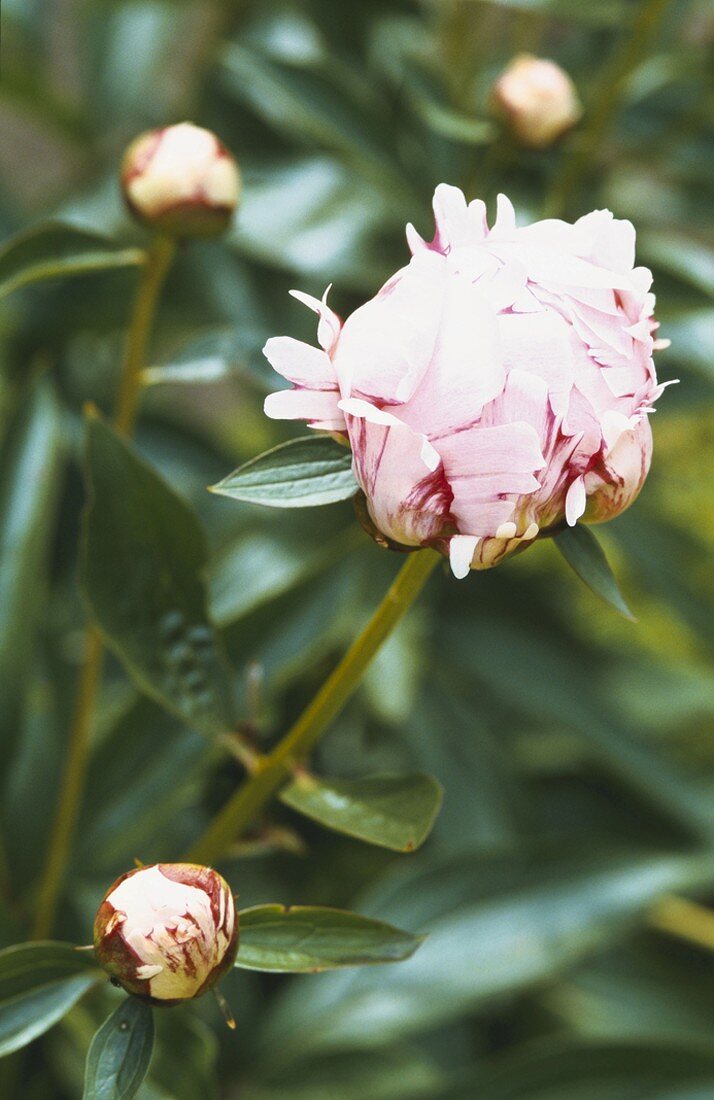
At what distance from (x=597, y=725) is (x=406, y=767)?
119 millimetres

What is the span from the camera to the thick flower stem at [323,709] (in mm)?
324

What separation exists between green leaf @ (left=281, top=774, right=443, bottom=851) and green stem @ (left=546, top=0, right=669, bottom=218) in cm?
38

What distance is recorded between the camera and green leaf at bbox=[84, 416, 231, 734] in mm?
421

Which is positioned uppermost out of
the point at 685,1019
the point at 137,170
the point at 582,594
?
the point at 137,170

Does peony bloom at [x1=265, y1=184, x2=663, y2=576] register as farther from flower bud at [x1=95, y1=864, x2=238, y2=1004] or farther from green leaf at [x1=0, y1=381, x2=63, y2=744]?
green leaf at [x1=0, y1=381, x2=63, y2=744]

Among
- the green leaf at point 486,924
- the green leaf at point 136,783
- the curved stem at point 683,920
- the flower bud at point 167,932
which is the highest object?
the flower bud at point 167,932

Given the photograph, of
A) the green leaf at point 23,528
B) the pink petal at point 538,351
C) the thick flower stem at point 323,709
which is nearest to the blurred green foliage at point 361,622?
the green leaf at point 23,528

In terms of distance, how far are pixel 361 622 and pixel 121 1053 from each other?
Answer: 0.37 meters

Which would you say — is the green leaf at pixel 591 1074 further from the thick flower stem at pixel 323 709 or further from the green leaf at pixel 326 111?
the green leaf at pixel 326 111

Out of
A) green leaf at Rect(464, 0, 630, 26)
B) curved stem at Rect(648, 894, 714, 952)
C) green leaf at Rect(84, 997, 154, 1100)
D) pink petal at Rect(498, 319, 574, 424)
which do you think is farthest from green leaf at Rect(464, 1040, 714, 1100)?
green leaf at Rect(464, 0, 630, 26)

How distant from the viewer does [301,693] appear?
0.69 metres

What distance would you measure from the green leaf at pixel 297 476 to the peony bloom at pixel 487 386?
0.01 meters

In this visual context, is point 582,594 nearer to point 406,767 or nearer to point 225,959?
point 406,767

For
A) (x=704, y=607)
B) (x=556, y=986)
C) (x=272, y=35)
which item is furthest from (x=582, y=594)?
(x=272, y=35)
